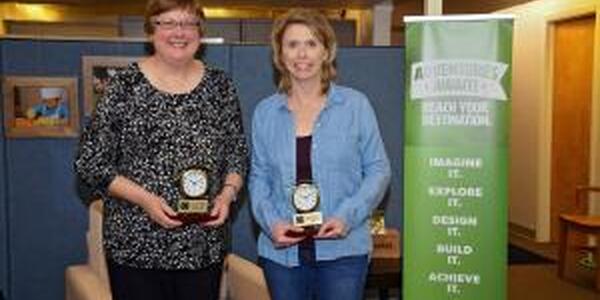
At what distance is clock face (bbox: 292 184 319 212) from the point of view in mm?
2100

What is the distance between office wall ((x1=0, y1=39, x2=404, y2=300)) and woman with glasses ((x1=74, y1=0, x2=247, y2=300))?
5.30 feet

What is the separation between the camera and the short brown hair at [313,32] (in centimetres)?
215

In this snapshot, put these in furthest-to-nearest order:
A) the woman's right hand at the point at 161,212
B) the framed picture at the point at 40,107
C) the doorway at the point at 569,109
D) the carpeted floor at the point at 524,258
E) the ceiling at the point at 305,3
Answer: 1. the ceiling at the point at 305,3
2. the doorway at the point at 569,109
3. the carpeted floor at the point at 524,258
4. the framed picture at the point at 40,107
5. the woman's right hand at the point at 161,212

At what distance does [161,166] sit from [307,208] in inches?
16.5

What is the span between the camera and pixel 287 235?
2.12 metres

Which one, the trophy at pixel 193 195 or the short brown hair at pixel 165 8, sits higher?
the short brown hair at pixel 165 8

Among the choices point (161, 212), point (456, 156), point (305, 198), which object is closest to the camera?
point (161, 212)

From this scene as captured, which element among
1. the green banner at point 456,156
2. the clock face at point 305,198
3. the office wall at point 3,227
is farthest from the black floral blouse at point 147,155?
the office wall at point 3,227

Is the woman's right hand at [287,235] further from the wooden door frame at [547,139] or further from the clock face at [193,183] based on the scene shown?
the wooden door frame at [547,139]

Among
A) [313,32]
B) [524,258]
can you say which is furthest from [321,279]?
[524,258]

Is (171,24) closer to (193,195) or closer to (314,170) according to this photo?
(193,195)

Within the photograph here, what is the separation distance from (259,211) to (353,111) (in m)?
0.40

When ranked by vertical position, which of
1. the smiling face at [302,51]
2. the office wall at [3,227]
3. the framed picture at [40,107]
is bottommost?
the office wall at [3,227]

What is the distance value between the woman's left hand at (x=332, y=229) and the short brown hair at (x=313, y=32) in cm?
39
